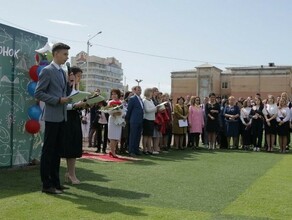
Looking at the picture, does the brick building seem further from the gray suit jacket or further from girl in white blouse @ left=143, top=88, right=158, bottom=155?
the gray suit jacket

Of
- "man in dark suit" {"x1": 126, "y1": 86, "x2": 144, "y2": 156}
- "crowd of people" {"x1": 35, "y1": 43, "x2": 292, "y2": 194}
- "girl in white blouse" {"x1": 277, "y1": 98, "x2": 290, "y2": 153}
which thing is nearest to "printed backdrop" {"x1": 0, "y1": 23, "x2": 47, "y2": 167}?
"crowd of people" {"x1": 35, "y1": 43, "x2": 292, "y2": 194}

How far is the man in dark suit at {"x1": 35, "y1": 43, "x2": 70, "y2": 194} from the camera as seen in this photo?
17.6ft

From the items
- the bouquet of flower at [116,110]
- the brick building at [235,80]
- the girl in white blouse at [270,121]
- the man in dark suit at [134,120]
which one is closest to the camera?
the bouquet of flower at [116,110]

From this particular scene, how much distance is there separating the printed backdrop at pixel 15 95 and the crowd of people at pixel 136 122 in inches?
50.8

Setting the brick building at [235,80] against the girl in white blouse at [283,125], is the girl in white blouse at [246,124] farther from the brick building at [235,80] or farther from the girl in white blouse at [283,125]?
the brick building at [235,80]

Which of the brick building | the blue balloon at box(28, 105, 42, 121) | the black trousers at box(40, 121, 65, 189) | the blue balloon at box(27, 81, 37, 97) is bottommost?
the black trousers at box(40, 121, 65, 189)

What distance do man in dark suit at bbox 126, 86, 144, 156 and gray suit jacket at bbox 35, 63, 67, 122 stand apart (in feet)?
16.6

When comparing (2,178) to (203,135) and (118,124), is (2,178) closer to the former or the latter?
(118,124)

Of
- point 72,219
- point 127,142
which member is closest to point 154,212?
point 72,219

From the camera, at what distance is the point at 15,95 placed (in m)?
7.38

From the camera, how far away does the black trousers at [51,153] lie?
213 inches

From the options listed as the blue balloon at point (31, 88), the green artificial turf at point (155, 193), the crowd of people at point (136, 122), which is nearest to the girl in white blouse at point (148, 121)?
the crowd of people at point (136, 122)

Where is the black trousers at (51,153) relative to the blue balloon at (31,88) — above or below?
below

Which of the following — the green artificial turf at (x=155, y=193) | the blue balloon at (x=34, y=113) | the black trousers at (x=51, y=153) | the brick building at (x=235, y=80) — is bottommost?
the green artificial turf at (x=155, y=193)
